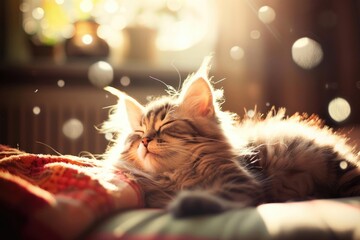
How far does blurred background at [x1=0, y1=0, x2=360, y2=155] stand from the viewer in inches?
98.7

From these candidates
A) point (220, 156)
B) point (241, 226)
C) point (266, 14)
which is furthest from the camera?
point (266, 14)

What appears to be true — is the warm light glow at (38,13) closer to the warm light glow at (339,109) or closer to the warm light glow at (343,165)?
the warm light glow at (339,109)

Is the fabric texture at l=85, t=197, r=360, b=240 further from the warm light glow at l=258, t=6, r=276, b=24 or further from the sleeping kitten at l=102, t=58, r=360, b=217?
the warm light glow at l=258, t=6, r=276, b=24

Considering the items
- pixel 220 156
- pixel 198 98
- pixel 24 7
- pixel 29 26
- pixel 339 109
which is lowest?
pixel 339 109

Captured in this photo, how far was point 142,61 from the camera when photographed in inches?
105

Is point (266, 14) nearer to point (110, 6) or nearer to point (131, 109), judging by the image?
point (110, 6)

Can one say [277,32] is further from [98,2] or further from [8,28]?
[8,28]

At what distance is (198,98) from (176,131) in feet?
0.39

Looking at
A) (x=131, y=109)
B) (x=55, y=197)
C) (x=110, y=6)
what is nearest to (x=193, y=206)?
(x=55, y=197)

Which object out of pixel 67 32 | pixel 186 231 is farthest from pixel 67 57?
pixel 186 231

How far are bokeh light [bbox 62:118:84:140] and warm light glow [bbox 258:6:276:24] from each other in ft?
4.24

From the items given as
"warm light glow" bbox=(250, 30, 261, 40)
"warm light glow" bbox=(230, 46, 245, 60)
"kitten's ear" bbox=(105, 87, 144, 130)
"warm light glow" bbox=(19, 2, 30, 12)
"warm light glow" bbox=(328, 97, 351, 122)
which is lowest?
"warm light glow" bbox=(328, 97, 351, 122)

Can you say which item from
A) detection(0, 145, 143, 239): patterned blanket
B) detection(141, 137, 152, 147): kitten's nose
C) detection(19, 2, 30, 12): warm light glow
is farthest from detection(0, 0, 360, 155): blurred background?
detection(0, 145, 143, 239): patterned blanket

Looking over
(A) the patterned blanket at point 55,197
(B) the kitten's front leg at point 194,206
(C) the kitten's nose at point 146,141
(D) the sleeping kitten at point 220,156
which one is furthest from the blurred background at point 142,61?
(B) the kitten's front leg at point 194,206
